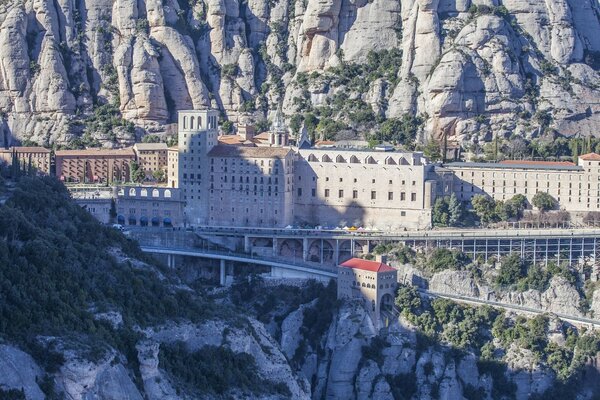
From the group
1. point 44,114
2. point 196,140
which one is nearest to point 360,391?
point 196,140

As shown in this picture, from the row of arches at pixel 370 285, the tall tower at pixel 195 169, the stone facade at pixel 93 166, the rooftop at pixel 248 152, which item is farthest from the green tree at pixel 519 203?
the stone facade at pixel 93 166

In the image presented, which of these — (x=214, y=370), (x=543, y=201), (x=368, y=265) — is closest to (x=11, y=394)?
(x=214, y=370)

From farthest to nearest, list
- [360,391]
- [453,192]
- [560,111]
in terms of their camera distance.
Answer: [560,111] < [453,192] < [360,391]

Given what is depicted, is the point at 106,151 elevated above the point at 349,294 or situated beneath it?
elevated above

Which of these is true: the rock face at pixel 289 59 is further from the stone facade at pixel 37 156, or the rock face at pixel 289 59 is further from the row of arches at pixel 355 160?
the row of arches at pixel 355 160

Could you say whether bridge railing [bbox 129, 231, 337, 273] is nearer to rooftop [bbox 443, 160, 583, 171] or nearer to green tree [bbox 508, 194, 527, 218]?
rooftop [bbox 443, 160, 583, 171]

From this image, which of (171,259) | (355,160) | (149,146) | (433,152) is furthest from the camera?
(149,146)

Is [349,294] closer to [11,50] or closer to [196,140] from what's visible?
[196,140]

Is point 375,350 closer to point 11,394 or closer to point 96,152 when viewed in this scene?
point 96,152
